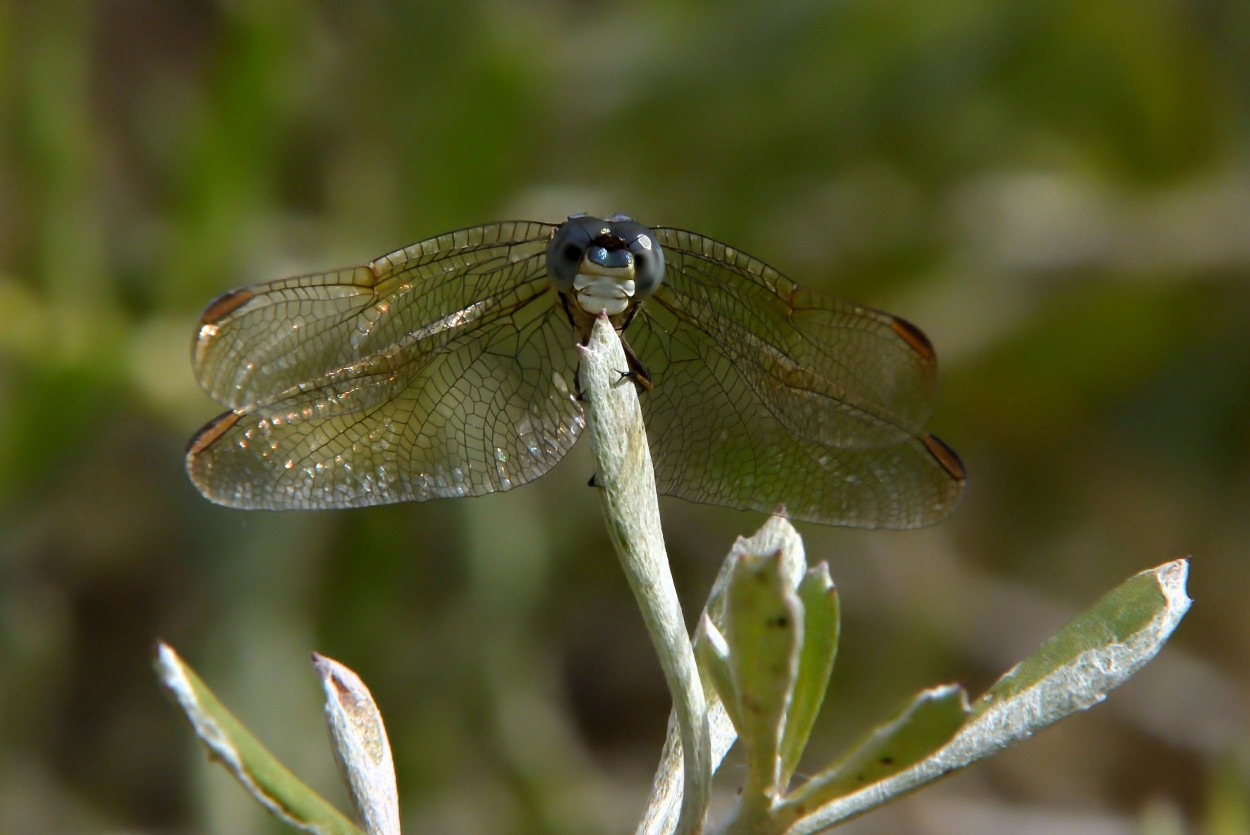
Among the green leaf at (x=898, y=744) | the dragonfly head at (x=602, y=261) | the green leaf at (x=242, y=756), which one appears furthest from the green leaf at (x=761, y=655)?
the dragonfly head at (x=602, y=261)

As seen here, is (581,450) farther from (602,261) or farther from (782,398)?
(602,261)

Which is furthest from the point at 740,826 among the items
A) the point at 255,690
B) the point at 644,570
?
the point at 255,690

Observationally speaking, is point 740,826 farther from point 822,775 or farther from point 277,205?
point 277,205

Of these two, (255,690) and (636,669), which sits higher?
(636,669)

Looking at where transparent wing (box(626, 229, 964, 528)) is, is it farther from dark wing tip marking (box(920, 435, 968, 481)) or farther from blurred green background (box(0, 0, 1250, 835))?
blurred green background (box(0, 0, 1250, 835))

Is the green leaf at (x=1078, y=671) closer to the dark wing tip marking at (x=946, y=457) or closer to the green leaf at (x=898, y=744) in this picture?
the green leaf at (x=898, y=744)
